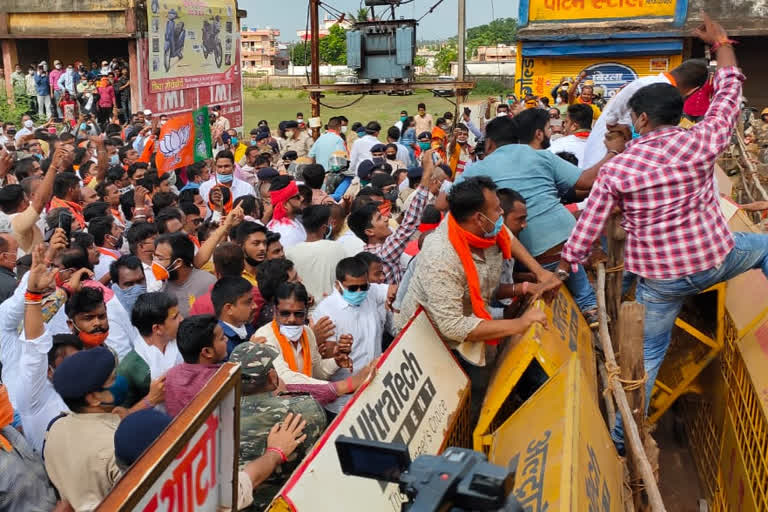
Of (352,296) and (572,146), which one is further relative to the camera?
(572,146)

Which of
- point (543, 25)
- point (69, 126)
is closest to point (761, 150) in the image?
point (543, 25)

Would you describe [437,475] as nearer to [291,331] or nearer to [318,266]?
[291,331]

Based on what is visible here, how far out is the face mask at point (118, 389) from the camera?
305 cm

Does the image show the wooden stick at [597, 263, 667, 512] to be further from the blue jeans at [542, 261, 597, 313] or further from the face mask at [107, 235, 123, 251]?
the face mask at [107, 235, 123, 251]

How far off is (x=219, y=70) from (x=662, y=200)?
18144 mm

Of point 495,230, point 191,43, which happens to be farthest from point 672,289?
point 191,43

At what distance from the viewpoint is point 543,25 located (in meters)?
20.7

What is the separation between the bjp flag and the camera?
8.23 meters

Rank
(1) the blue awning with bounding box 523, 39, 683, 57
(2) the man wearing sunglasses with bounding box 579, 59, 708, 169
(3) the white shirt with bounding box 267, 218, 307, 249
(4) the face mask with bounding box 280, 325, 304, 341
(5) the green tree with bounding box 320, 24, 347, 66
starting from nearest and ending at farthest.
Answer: (4) the face mask with bounding box 280, 325, 304, 341, (2) the man wearing sunglasses with bounding box 579, 59, 708, 169, (3) the white shirt with bounding box 267, 218, 307, 249, (1) the blue awning with bounding box 523, 39, 683, 57, (5) the green tree with bounding box 320, 24, 347, 66

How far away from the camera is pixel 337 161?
10.9 meters

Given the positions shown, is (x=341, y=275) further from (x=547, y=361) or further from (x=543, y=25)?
(x=543, y=25)

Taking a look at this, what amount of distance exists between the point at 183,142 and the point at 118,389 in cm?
586

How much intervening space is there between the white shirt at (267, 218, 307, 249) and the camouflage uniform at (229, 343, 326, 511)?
3.01m

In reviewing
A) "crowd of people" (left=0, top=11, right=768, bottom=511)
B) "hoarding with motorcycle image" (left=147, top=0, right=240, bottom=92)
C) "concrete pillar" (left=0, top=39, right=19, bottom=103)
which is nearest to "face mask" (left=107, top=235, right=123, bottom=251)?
"crowd of people" (left=0, top=11, right=768, bottom=511)
